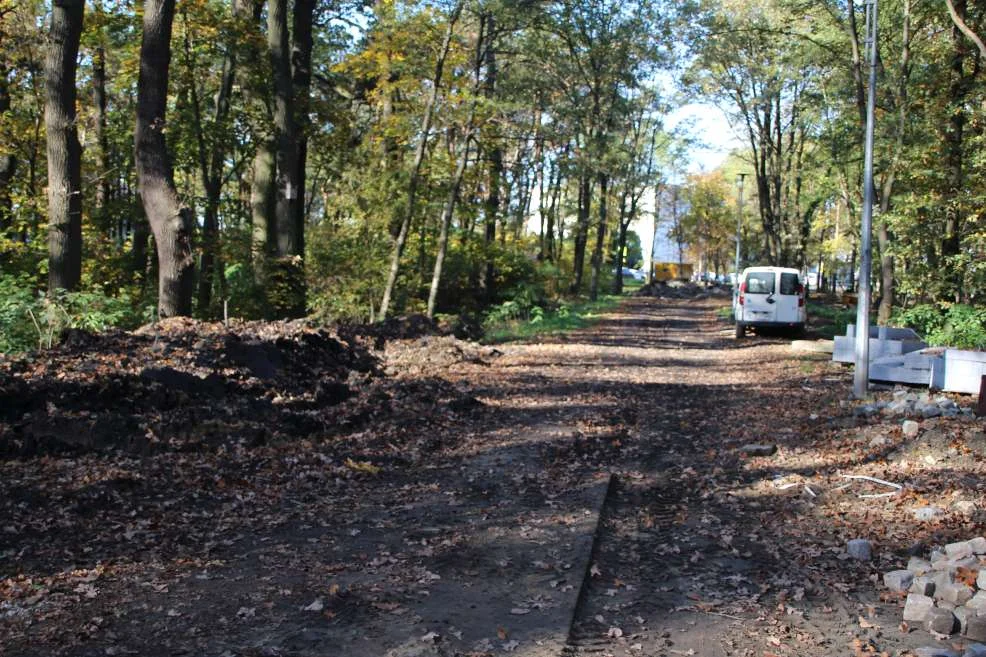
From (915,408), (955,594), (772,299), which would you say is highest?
(772,299)

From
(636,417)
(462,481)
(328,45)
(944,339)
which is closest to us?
(462,481)

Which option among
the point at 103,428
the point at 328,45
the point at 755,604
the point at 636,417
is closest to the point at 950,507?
the point at 755,604

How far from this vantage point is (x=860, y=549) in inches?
253

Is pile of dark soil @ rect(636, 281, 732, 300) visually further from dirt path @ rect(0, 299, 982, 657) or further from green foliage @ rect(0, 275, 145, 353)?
dirt path @ rect(0, 299, 982, 657)

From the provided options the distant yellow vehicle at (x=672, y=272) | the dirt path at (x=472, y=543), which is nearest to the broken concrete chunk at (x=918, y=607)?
the dirt path at (x=472, y=543)

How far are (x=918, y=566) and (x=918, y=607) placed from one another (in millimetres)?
729

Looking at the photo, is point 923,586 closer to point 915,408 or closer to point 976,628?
point 976,628

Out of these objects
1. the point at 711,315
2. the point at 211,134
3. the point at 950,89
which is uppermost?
the point at 950,89

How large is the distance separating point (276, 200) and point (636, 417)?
34.1 feet

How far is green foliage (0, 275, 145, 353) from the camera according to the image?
11.4m

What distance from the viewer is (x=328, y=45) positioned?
2784 cm

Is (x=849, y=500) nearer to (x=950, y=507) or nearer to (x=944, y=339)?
(x=950, y=507)

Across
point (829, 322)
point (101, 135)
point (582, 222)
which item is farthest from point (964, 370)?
point (582, 222)

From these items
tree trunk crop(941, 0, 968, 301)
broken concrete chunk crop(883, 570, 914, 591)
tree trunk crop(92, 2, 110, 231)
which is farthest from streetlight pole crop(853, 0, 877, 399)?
tree trunk crop(92, 2, 110, 231)
